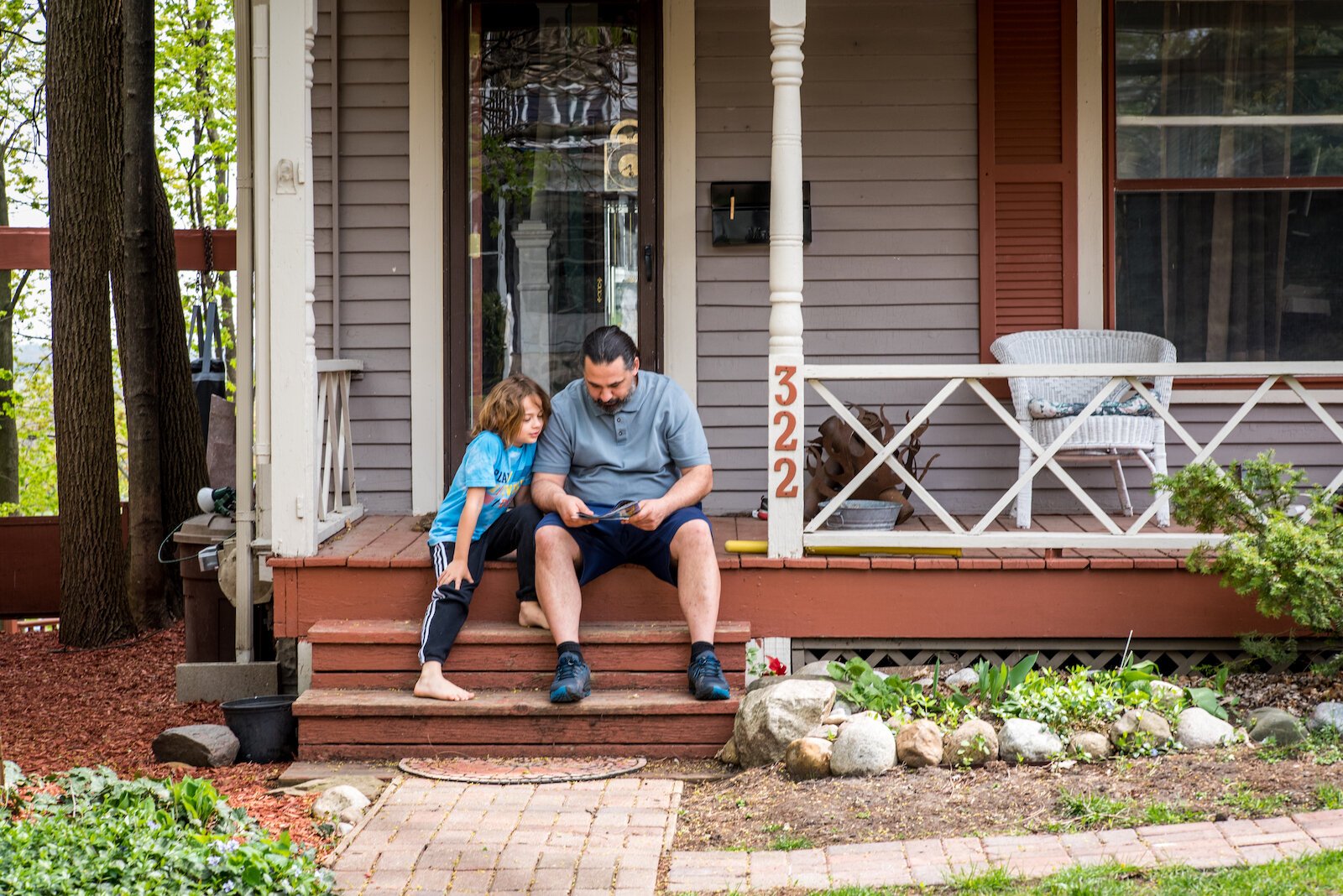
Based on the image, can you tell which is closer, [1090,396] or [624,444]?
[624,444]

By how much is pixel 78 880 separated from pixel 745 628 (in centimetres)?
241

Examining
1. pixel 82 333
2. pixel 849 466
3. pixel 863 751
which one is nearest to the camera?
pixel 863 751

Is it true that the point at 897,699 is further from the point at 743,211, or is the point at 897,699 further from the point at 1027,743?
the point at 743,211

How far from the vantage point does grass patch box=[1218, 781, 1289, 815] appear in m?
3.59

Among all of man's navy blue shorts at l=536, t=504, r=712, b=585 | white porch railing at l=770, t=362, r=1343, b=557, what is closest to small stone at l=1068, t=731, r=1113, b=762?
white porch railing at l=770, t=362, r=1343, b=557

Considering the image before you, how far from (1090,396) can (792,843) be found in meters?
2.95

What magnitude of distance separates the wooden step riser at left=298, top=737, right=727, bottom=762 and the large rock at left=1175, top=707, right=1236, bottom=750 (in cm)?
145

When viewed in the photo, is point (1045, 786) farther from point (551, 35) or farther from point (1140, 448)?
point (551, 35)

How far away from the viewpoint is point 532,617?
4730 mm

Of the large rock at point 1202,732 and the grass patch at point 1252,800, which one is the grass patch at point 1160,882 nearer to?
the grass patch at point 1252,800

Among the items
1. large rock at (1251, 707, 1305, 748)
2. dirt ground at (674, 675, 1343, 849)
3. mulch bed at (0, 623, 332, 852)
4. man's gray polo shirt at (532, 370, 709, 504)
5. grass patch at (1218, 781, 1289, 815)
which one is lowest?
mulch bed at (0, 623, 332, 852)

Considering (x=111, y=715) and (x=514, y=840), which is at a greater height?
(x=514, y=840)

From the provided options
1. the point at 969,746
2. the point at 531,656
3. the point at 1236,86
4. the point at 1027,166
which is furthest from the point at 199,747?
the point at 1236,86

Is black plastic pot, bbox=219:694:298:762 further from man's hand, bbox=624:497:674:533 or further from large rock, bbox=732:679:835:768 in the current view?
large rock, bbox=732:679:835:768
